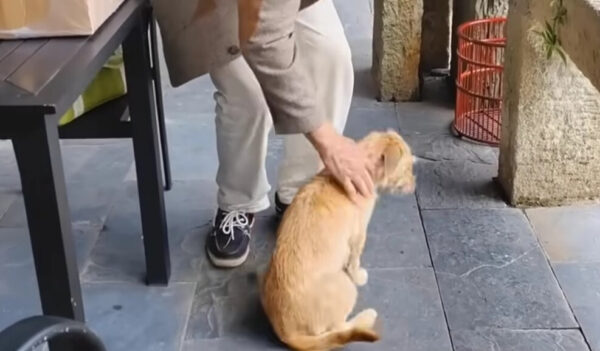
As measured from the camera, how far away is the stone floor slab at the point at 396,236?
2242 millimetres

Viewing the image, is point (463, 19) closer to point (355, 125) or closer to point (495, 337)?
point (355, 125)

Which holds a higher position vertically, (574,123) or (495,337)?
(574,123)

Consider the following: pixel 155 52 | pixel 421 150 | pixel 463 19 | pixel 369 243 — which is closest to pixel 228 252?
pixel 369 243

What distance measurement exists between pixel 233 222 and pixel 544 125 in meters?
0.89

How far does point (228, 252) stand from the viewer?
2.23 meters

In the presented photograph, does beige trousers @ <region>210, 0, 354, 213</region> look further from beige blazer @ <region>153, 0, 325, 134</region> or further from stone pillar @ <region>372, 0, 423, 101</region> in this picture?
stone pillar @ <region>372, 0, 423, 101</region>

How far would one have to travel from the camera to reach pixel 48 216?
1.27 meters

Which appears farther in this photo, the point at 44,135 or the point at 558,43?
the point at 558,43

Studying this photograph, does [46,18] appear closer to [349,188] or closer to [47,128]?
[47,128]

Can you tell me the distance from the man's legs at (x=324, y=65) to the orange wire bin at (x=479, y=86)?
83cm

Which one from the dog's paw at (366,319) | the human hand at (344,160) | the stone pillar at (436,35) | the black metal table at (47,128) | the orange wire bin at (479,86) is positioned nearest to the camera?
the black metal table at (47,128)

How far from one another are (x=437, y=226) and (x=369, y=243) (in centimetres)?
21

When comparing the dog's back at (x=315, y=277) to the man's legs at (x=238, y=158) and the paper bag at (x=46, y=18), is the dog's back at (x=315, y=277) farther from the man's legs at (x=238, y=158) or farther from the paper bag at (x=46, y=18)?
the paper bag at (x=46, y=18)

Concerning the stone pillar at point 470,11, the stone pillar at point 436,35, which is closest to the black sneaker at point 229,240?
the stone pillar at point 470,11
